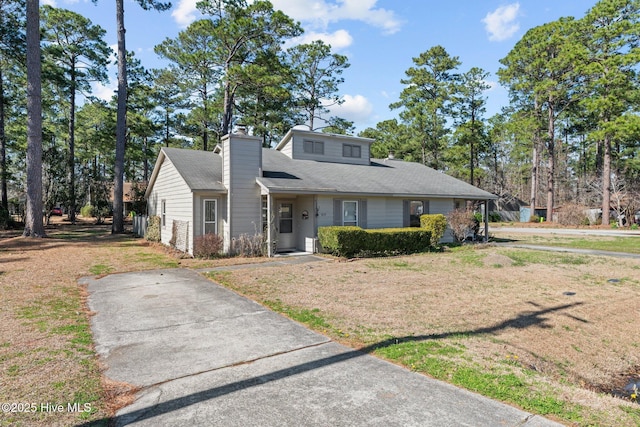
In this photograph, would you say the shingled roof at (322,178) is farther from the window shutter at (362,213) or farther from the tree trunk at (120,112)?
the tree trunk at (120,112)

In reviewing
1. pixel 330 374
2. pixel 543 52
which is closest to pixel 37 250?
pixel 330 374

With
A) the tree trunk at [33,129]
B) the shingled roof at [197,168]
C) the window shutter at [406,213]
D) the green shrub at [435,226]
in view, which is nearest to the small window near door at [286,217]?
the shingled roof at [197,168]

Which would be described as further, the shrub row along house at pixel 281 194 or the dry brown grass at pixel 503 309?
the shrub row along house at pixel 281 194

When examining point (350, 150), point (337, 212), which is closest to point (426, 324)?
point (337, 212)

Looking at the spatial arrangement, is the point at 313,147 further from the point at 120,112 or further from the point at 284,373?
the point at 284,373

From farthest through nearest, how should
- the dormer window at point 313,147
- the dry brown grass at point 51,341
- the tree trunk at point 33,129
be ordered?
the dormer window at point 313,147, the tree trunk at point 33,129, the dry brown grass at point 51,341

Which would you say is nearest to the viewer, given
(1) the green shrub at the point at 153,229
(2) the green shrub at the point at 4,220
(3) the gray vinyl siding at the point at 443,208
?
(1) the green shrub at the point at 153,229

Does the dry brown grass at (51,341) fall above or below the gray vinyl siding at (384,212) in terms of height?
below

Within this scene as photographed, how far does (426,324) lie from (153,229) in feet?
51.6

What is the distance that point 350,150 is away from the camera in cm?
2008

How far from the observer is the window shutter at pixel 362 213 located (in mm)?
15445

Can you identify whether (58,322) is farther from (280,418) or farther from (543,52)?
(543,52)

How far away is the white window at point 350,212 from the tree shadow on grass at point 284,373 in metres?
9.18

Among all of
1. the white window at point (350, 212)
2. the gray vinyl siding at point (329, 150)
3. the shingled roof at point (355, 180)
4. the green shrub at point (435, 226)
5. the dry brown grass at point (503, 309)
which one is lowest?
the dry brown grass at point (503, 309)
